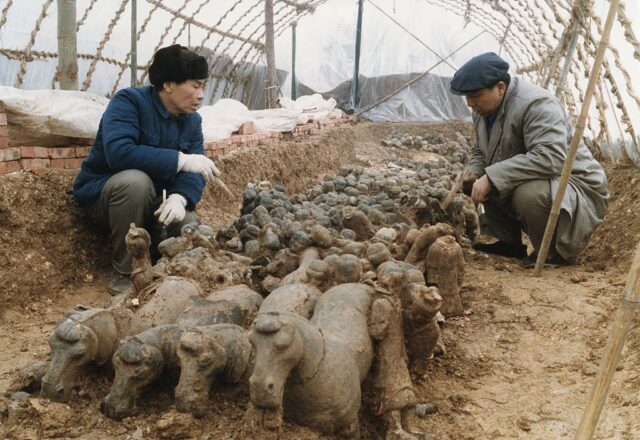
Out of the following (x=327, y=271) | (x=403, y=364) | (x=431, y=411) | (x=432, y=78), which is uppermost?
(x=432, y=78)

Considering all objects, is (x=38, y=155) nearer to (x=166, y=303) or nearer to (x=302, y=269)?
(x=166, y=303)

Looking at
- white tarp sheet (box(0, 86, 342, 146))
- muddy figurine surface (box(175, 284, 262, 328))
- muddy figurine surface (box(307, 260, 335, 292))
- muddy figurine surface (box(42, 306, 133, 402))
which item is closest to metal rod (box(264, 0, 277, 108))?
white tarp sheet (box(0, 86, 342, 146))

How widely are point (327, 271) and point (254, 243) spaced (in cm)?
93

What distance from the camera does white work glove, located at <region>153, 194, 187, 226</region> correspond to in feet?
11.6

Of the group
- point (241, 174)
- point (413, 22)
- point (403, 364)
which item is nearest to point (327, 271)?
point (403, 364)

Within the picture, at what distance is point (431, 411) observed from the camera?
2.27 m

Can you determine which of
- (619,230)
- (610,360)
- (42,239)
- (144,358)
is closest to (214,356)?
(144,358)

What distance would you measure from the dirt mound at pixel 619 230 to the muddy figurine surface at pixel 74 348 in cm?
326

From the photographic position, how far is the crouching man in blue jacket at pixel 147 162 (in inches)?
139

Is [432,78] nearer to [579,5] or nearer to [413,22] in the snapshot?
[413,22]

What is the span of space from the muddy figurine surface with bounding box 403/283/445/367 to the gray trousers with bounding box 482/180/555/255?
6.30 feet

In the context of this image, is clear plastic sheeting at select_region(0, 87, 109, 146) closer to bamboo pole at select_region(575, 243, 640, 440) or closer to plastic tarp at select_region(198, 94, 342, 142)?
plastic tarp at select_region(198, 94, 342, 142)

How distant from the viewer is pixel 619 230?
4598 mm

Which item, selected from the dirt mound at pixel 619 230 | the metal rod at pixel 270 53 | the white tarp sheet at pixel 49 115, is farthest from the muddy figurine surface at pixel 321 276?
the metal rod at pixel 270 53
